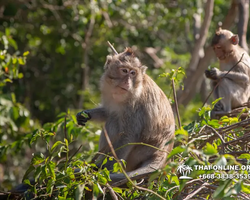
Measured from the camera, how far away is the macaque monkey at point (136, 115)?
4.67 meters

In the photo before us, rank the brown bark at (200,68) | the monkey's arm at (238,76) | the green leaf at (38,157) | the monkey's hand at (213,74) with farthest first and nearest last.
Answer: the brown bark at (200,68)
the monkey's arm at (238,76)
the monkey's hand at (213,74)
the green leaf at (38,157)

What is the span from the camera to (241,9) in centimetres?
739

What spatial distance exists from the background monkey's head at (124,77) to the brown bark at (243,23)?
2883mm

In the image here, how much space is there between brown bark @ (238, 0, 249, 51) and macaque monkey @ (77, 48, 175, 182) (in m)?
2.84

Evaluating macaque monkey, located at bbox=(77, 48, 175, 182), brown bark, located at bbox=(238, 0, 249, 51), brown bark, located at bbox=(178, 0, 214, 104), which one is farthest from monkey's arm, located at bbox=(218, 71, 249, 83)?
brown bark, located at bbox=(178, 0, 214, 104)

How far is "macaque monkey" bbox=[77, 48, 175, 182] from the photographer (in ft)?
15.3

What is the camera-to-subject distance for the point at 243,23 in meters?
7.17

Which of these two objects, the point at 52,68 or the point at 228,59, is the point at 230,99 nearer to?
the point at 228,59

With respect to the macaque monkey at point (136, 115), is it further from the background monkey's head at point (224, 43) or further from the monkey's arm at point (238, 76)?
the background monkey's head at point (224, 43)

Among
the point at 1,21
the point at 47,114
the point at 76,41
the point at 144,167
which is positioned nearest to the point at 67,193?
the point at 144,167

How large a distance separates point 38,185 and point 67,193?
48 centimetres

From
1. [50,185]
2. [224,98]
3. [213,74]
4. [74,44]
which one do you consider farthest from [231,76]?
[74,44]

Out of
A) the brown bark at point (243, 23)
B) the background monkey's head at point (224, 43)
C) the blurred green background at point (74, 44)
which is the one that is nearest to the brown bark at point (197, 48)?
the blurred green background at point (74, 44)

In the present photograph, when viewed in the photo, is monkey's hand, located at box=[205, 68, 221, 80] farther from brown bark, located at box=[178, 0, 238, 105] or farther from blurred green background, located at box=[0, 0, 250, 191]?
brown bark, located at box=[178, 0, 238, 105]
